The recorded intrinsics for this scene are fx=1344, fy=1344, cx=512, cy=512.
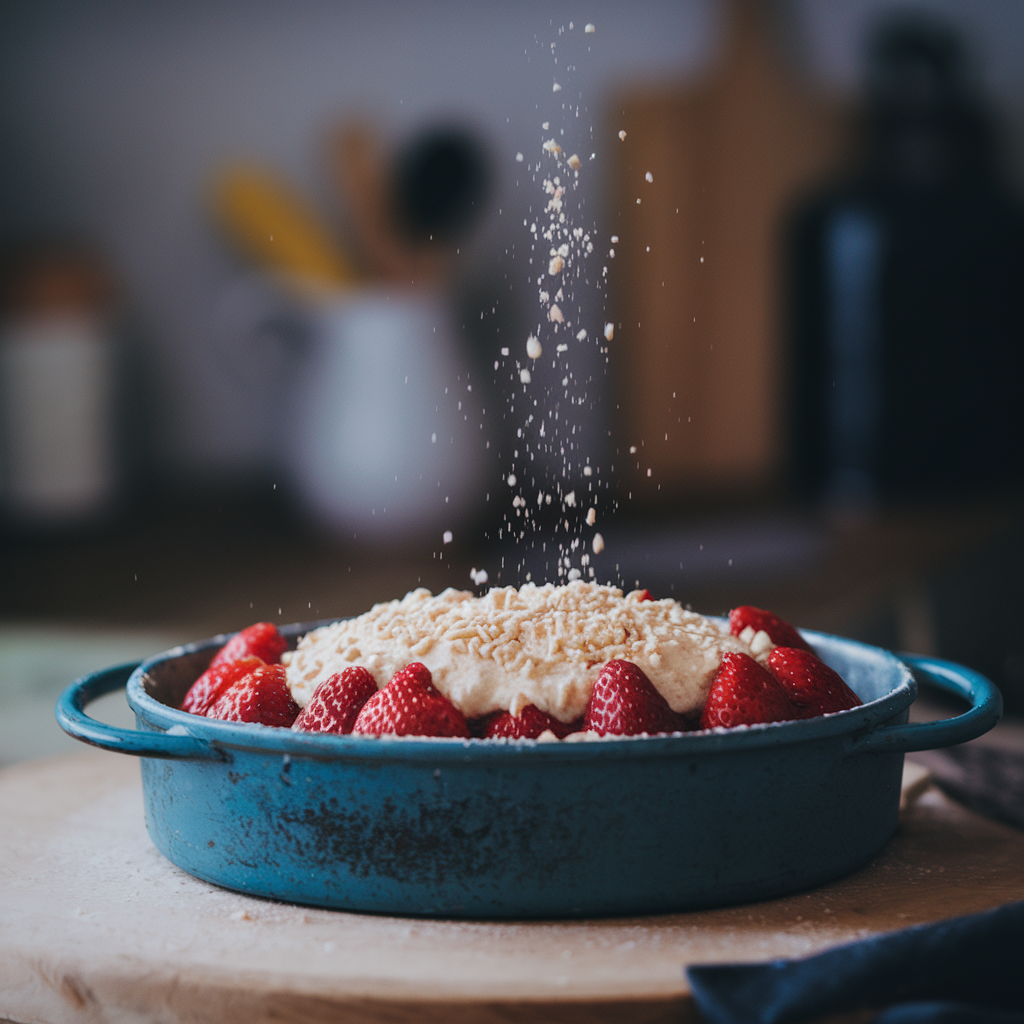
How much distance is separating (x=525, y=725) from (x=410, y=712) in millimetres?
73

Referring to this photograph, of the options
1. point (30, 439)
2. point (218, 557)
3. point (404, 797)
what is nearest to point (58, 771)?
point (404, 797)

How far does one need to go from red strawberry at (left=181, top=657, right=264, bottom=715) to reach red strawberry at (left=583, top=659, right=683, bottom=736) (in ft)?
0.90

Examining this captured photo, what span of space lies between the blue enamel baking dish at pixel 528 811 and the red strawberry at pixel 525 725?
94 mm

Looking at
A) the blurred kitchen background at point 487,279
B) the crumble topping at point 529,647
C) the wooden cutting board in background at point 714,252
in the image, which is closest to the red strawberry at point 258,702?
the crumble topping at point 529,647

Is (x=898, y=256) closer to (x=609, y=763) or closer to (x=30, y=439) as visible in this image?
(x=30, y=439)

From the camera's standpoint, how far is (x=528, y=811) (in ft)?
2.47

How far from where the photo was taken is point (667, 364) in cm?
343

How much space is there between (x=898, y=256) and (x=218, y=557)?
1.71 m

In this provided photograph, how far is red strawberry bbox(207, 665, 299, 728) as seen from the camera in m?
0.91

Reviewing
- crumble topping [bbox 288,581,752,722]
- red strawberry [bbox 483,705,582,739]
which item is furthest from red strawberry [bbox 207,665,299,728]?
red strawberry [bbox 483,705,582,739]

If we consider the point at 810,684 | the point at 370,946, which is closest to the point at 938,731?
the point at 810,684

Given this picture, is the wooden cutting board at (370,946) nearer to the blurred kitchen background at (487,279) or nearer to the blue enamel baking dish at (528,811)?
the blue enamel baking dish at (528,811)

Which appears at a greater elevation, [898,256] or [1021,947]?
[898,256]

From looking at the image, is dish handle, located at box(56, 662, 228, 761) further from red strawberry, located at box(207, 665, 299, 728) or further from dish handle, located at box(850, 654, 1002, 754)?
dish handle, located at box(850, 654, 1002, 754)
